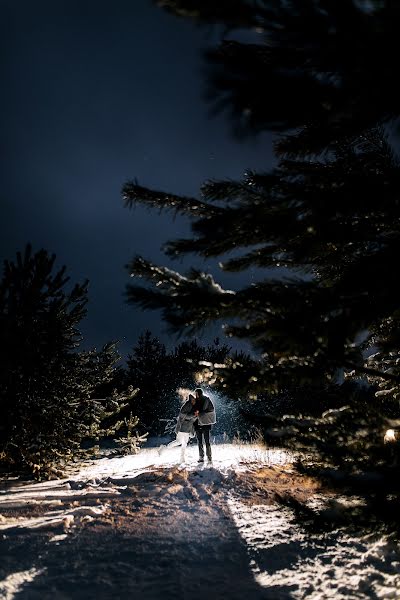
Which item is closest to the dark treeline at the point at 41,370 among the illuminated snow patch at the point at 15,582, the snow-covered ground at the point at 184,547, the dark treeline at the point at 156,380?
the snow-covered ground at the point at 184,547

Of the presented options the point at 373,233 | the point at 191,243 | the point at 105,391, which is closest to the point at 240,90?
the point at 191,243

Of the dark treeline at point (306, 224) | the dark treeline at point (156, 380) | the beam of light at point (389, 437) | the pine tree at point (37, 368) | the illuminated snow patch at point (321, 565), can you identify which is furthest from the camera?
the dark treeline at point (156, 380)

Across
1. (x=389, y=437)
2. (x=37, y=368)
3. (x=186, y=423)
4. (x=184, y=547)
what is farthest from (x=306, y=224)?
(x=186, y=423)

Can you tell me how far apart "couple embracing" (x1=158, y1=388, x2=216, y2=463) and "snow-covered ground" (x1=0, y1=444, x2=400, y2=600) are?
7.35 ft

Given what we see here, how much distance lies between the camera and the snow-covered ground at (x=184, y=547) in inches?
117

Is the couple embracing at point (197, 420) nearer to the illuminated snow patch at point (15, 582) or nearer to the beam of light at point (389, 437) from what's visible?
the illuminated snow patch at point (15, 582)

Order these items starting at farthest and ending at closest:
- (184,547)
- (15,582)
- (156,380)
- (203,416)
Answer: (156,380) < (203,416) < (184,547) < (15,582)

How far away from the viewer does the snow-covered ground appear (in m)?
2.96

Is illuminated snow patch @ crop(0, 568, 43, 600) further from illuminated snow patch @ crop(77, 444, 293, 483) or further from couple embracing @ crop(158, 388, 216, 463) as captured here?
couple embracing @ crop(158, 388, 216, 463)

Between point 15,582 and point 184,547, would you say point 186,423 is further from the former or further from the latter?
point 15,582

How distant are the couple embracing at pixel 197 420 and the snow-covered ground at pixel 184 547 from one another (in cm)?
224

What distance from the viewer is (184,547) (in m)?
3.92

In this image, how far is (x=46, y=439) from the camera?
314 inches

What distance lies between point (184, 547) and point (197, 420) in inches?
212
